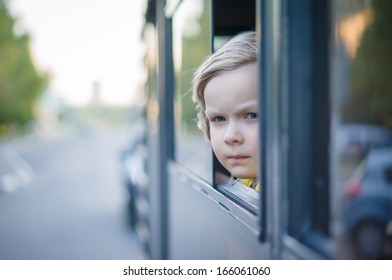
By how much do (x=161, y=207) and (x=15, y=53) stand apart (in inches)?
929

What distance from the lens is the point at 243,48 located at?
5.29 feet

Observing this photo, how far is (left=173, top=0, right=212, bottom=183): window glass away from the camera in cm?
208

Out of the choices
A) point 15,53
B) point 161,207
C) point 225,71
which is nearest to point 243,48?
point 225,71

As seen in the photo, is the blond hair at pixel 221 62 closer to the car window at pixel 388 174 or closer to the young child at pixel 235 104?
the young child at pixel 235 104

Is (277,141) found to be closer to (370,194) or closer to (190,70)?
(190,70)

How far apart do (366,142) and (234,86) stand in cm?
243

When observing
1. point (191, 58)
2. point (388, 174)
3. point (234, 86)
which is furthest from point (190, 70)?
point (388, 174)

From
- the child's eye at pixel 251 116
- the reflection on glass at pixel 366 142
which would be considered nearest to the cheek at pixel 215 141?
the child's eye at pixel 251 116

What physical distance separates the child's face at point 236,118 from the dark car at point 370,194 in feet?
4.53

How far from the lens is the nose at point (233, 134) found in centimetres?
166

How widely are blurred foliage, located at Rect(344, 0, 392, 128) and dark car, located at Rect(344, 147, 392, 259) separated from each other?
28 centimetres

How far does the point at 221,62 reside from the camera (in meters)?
1.74

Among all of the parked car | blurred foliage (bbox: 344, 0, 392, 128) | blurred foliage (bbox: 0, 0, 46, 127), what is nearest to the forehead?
blurred foliage (bbox: 344, 0, 392, 128)
